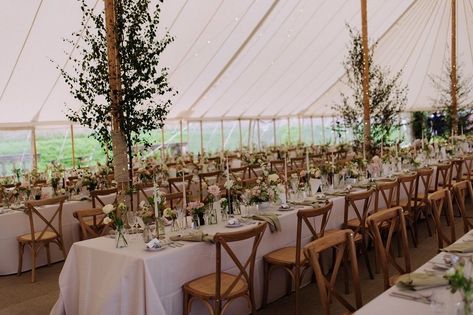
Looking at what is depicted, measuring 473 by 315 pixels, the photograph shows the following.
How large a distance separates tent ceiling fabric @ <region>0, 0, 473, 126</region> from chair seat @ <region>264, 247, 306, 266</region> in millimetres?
4126

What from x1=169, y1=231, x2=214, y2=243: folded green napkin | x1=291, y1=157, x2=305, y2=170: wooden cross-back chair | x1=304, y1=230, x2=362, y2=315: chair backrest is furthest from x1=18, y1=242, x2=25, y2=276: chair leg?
x1=291, y1=157, x2=305, y2=170: wooden cross-back chair

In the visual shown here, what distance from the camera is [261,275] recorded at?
488cm

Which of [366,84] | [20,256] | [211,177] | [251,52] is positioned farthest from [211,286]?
[251,52]

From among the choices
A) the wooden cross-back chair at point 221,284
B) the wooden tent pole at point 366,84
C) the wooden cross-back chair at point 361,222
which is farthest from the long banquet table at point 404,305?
the wooden tent pole at point 366,84

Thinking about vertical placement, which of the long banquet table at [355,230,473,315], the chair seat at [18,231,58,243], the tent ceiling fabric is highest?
the tent ceiling fabric

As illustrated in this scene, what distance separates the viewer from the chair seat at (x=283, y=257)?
4.63 metres

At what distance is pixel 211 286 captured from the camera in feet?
13.2

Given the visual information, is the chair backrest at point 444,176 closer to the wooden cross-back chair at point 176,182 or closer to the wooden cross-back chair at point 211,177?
the wooden cross-back chair at point 211,177

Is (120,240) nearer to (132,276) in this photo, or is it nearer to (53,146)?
(132,276)

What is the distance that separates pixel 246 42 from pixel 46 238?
27.7ft

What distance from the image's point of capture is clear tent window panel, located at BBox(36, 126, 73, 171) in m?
13.0

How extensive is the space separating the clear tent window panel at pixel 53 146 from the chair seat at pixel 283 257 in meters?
9.09

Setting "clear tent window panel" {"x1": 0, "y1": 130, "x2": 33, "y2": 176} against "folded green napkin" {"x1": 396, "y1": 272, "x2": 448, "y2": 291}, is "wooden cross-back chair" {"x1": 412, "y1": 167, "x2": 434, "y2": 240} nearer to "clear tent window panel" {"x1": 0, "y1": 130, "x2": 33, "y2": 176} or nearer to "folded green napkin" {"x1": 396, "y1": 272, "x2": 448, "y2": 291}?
"folded green napkin" {"x1": 396, "y1": 272, "x2": 448, "y2": 291}

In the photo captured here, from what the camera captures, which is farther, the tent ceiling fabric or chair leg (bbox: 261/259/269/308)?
the tent ceiling fabric
